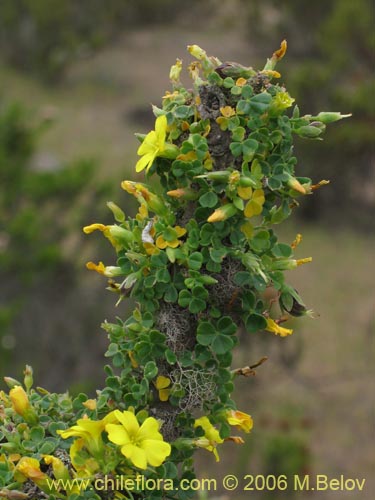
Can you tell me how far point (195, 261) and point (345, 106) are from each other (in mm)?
6950

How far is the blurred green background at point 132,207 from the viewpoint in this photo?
183 inches

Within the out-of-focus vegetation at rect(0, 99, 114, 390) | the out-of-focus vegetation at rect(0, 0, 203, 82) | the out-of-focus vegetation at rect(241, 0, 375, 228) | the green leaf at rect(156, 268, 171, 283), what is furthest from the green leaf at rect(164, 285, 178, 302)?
the out-of-focus vegetation at rect(0, 0, 203, 82)

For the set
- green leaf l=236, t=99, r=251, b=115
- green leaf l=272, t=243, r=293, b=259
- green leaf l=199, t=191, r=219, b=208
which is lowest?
green leaf l=272, t=243, r=293, b=259

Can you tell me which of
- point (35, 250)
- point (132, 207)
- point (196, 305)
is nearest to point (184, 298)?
point (196, 305)

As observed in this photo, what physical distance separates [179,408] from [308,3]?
35.4 feet

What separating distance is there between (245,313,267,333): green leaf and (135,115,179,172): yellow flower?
11.8 inches

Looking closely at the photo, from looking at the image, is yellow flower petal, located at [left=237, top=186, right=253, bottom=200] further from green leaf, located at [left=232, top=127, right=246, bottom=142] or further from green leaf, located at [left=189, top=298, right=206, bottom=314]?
green leaf, located at [left=189, top=298, right=206, bottom=314]

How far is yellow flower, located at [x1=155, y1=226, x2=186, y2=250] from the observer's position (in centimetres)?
117

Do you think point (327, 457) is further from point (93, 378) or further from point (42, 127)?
point (42, 127)

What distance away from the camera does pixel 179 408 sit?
1237 millimetres

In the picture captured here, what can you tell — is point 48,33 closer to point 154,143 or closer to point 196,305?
point 154,143

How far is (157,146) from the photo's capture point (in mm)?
1167

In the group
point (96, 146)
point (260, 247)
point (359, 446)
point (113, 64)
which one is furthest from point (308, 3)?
point (260, 247)

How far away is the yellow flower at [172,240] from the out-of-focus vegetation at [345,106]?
6.60 metres
